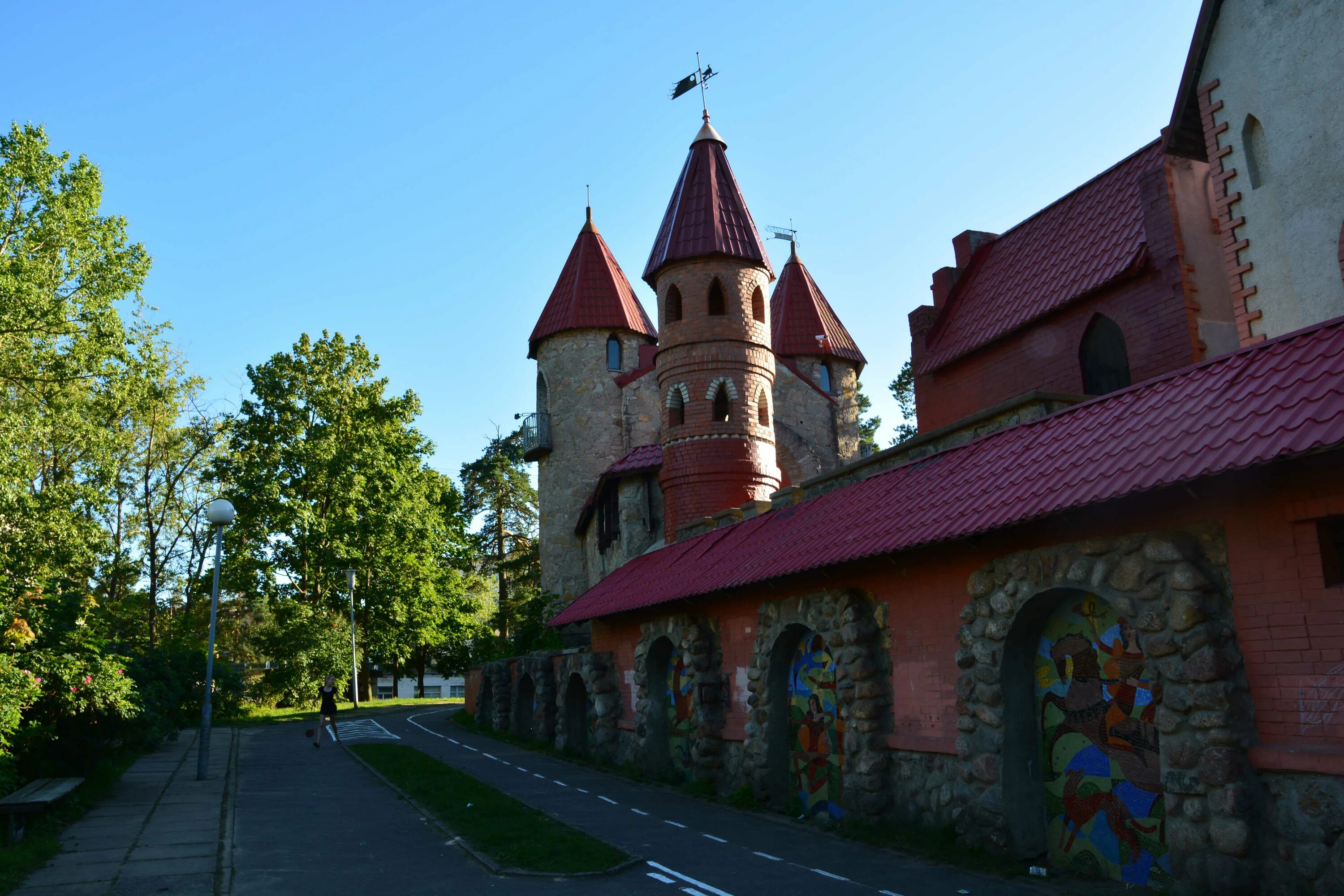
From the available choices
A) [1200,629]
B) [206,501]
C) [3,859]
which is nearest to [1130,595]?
[1200,629]

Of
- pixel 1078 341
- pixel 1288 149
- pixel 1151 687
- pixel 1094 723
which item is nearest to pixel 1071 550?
pixel 1151 687

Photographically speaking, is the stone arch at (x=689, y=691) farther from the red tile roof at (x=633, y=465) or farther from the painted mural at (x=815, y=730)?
the red tile roof at (x=633, y=465)

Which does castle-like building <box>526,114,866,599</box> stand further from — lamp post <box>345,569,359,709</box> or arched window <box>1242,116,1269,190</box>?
arched window <box>1242,116,1269,190</box>

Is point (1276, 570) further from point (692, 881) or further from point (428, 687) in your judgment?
point (428, 687)

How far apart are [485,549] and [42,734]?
47.6 metres

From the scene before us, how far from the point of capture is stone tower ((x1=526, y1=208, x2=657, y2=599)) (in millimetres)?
37500

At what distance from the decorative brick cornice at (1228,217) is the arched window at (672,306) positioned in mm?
13499

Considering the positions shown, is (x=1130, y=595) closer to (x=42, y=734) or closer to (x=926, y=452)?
(x=926, y=452)

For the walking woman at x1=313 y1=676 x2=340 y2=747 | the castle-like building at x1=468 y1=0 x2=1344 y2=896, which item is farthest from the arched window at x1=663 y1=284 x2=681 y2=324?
the walking woman at x1=313 y1=676 x2=340 y2=747

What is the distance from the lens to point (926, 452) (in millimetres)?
14492

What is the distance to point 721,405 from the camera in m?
25.1

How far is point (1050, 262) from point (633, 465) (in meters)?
16.4

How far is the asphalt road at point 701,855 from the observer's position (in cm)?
912

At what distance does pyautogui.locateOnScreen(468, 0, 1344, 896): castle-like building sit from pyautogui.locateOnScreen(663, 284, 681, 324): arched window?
441mm
